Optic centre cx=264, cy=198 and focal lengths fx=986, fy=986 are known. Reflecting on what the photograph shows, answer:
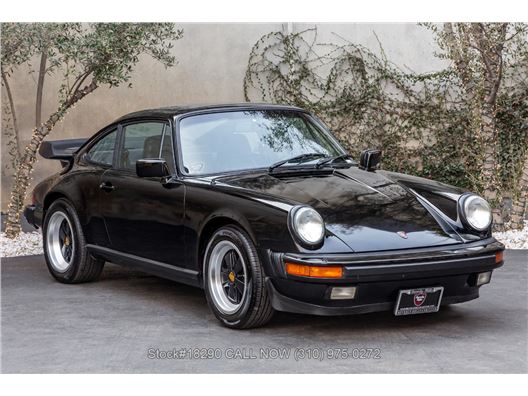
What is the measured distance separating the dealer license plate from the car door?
5.26ft

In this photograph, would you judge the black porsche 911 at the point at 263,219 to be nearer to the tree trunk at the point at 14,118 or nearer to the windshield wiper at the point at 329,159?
the windshield wiper at the point at 329,159

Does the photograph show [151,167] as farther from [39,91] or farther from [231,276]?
[39,91]

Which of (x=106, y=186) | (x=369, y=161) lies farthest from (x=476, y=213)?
(x=106, y=186)

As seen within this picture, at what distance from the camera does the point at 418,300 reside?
5805mm

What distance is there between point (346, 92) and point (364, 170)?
6.49 meters

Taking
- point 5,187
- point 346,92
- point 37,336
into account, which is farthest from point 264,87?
point 37,336

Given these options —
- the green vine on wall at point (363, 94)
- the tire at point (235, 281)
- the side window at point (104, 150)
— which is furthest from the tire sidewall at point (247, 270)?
the green vine on wall at point (363, 94)

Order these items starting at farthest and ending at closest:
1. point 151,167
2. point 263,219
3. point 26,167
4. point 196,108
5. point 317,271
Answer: point 26,167, point 196,108, point 151,167, point 263,219, point 317,271

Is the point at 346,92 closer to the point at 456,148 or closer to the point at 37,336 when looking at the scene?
the point at 456,148

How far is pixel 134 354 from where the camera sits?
18.4ft

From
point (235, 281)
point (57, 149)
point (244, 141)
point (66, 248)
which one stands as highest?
point (244, 141)

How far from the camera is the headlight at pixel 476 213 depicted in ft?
20.6

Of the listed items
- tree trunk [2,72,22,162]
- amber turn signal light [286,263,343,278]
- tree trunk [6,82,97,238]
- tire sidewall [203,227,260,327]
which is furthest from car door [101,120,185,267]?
tree trunk [2,72,22,162]

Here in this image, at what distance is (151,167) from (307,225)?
1.43m
